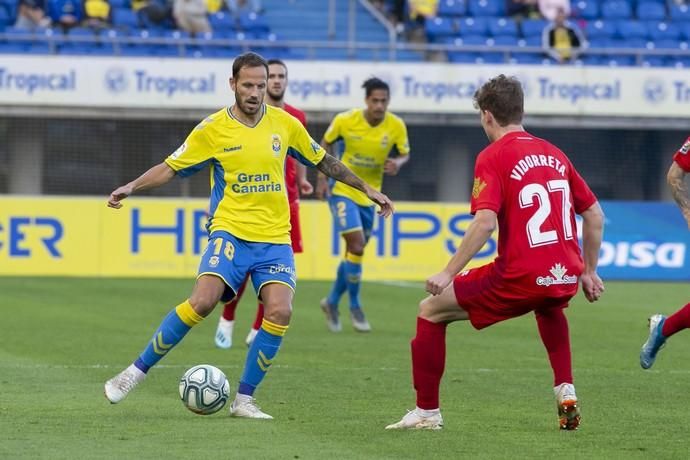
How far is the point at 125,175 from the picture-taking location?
84.7 feet

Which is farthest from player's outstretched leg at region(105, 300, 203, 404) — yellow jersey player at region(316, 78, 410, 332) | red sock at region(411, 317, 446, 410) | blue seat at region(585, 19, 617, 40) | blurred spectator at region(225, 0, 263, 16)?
blue seat at region(585, 19, 617, 40)

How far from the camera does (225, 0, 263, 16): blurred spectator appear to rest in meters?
26.8

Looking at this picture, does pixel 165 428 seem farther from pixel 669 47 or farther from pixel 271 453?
pixel 669 47

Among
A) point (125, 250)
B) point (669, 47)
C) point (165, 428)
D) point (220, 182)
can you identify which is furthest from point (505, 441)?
point (669, 47)

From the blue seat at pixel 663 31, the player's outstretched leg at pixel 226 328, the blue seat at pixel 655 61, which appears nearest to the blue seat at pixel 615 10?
the blue seat at pixel 663 31

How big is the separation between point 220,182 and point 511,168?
194 centimetres

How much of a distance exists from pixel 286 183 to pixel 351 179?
3734mm

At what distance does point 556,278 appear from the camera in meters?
7.80

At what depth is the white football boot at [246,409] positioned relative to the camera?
8.45 m

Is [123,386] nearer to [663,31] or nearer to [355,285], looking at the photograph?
[355,285]

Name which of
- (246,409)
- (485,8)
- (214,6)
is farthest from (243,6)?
(246,409)

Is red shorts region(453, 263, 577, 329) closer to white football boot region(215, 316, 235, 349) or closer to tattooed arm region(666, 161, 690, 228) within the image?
tattooed arm region(666, 161, 690, 228)

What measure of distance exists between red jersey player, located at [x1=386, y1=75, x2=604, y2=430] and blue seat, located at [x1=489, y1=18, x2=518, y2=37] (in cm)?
1930

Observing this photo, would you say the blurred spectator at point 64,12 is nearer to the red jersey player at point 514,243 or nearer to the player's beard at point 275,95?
the player's beard at point 275,95
